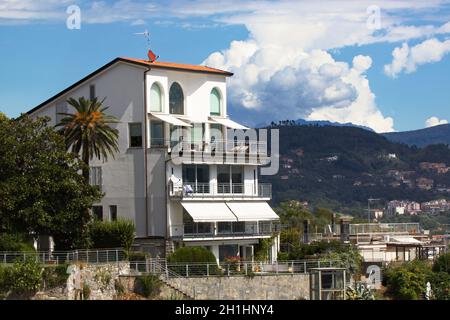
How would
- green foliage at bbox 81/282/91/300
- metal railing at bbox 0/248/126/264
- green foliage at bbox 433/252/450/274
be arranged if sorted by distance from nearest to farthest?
green foliage at bbox 81/282/91/300, metal railing at bbox 0/248/126/264, green foliage at bbox 433/252/450/274

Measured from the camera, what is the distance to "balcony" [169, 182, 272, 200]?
250 ft

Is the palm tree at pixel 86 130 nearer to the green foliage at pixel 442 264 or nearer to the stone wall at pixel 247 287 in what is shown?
the stone wall at pixel 247 287

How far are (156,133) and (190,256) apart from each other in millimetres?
Result: 10964

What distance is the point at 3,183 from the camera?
6619 centimetres

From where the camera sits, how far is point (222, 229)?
7819 cm

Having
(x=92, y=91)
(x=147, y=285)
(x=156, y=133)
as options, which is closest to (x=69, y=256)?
(x=147, y=285)

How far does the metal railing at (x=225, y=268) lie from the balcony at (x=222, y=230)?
3.69 m

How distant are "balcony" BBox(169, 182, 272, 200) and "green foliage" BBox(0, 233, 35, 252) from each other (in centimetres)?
1340

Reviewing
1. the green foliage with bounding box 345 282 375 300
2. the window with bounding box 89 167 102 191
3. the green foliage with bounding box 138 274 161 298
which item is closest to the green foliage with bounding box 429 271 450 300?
the green foliage with bounding box 345 282 375 300

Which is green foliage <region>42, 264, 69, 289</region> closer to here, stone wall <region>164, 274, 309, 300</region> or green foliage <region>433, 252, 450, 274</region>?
stone wall <region>164, 274, 309, 300</region>

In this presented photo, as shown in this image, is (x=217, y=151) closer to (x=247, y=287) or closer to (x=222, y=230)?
(x=222, y=230)

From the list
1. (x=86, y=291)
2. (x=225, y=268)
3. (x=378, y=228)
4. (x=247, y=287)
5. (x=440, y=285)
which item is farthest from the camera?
(x=378, y=228)

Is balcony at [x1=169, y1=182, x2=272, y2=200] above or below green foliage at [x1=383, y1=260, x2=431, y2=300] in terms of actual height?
above
